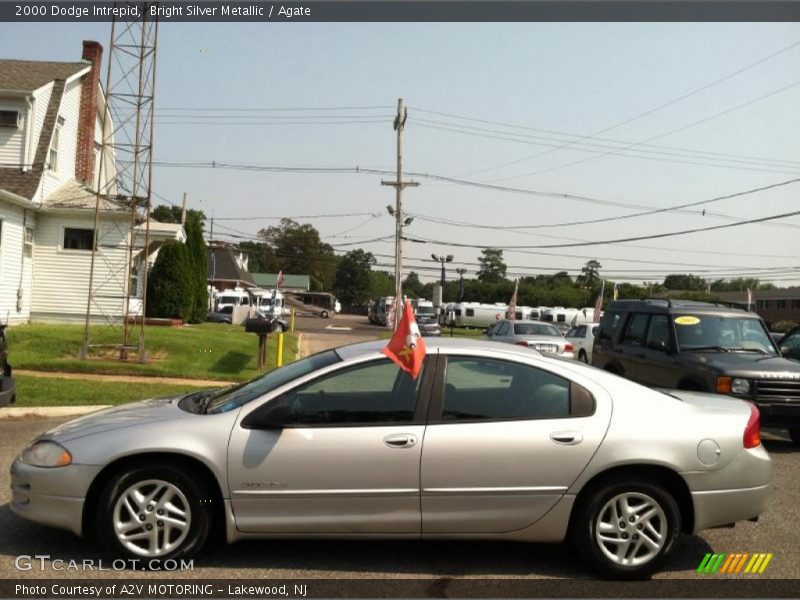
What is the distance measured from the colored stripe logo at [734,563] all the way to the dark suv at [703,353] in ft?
14.2

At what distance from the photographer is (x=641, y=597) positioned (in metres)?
4.75

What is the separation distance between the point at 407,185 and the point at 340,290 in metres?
96.8

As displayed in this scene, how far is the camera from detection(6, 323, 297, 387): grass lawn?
16.7 m

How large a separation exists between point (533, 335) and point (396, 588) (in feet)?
59.1

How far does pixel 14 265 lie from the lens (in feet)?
69.1

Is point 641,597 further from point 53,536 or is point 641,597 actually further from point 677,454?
point 53,536

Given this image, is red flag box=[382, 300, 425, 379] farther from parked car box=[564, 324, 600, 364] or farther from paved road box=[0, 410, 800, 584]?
parked car box=[564, 324, 600, 364]

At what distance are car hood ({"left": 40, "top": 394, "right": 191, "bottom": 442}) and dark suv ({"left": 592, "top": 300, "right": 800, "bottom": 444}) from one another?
249 inches

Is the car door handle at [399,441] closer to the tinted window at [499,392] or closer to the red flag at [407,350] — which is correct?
the tinted window at [499,392]

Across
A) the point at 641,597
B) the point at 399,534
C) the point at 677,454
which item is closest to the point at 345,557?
the point at 399,534

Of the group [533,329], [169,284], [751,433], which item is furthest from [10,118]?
[751,433]

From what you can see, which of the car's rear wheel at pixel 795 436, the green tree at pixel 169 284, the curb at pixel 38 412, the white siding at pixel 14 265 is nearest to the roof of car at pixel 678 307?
the car's rear wheel at pixel 795 436

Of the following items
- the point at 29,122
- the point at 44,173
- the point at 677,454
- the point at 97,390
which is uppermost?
the point at 29,122

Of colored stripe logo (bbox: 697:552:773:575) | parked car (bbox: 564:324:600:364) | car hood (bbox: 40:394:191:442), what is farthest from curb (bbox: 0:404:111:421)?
parked car (bbox: 564:324:600:364)
